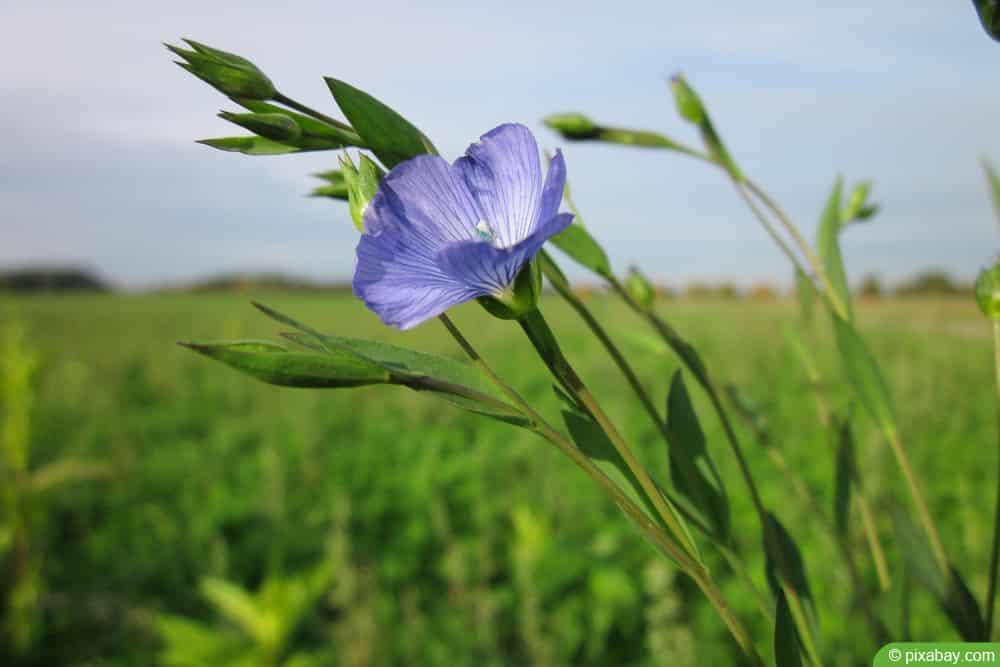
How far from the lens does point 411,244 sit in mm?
203

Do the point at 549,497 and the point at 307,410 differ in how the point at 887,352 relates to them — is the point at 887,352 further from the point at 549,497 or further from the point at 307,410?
the point at 307,410

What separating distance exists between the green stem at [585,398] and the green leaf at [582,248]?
10 centimetres

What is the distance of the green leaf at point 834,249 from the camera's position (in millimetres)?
314

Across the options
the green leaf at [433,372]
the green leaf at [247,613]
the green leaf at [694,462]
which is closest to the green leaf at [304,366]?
the green leaf at [433,372]

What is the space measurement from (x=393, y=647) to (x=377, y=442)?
0.85m

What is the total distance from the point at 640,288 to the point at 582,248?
9cm

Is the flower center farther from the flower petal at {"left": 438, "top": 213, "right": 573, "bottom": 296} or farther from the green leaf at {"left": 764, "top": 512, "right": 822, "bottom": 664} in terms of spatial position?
the green leaf at {"left": 764, "top": 512, "right": 822, "bottom": 664}

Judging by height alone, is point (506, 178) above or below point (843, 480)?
above

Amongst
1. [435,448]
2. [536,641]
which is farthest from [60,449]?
[536,641]

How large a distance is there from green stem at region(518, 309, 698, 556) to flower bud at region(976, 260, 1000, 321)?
14 cm

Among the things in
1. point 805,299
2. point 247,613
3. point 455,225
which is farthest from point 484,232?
point 247,613

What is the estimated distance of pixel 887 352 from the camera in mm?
2580

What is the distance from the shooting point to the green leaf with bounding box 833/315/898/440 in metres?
0.28

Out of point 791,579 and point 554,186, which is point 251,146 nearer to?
point 554,186
